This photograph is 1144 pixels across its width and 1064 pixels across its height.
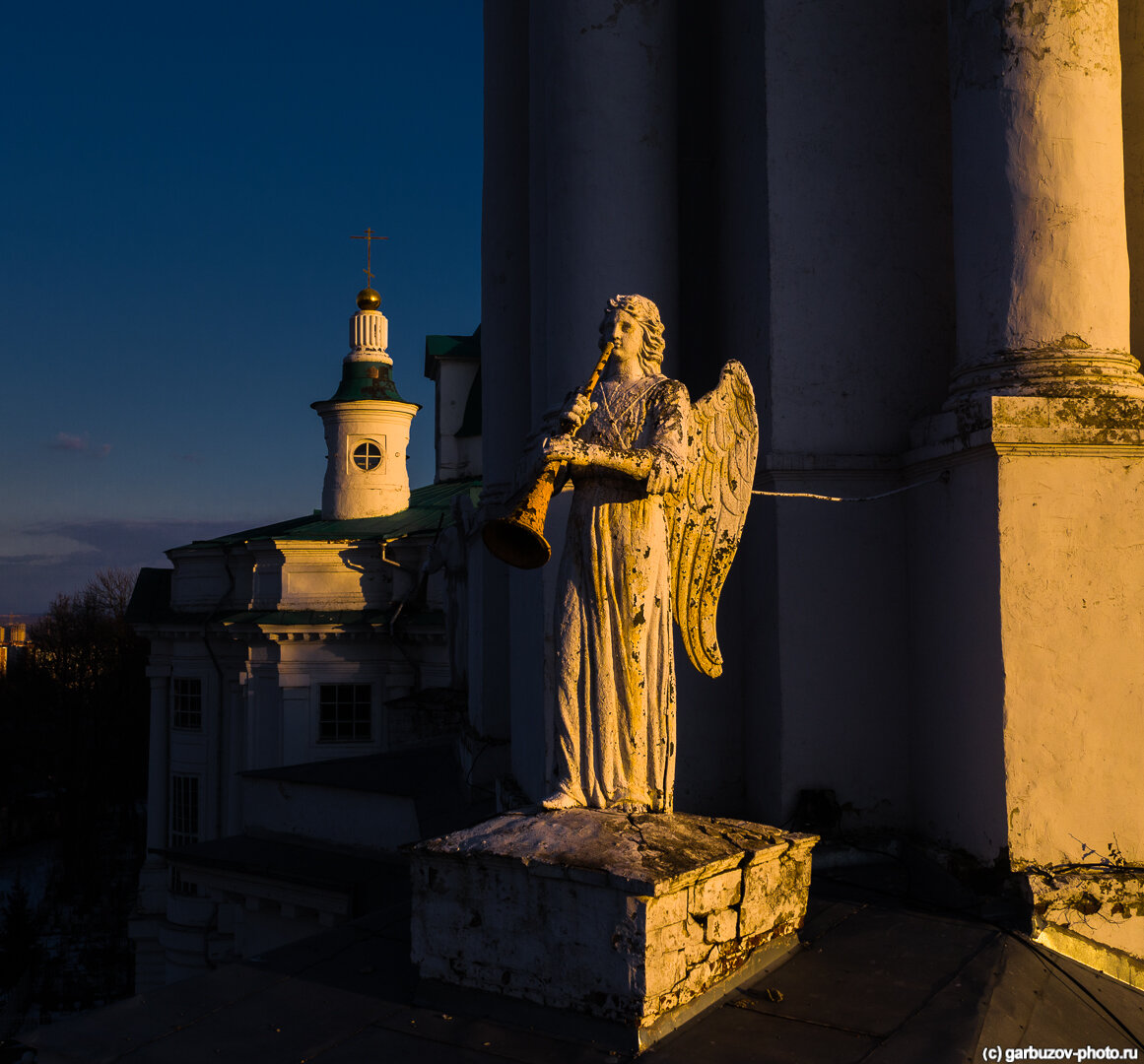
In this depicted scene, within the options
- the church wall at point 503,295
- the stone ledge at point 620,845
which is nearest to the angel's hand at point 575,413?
the stone ledge at point 620,845

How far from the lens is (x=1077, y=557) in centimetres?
639

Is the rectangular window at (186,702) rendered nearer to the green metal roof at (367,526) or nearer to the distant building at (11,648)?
the green metal roof at (367,526)

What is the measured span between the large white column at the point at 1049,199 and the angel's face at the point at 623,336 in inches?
102

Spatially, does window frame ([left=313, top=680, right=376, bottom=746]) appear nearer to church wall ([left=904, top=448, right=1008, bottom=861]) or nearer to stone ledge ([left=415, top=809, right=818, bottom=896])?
church wall ([left=904, top=448, right=1008, bottom=861])

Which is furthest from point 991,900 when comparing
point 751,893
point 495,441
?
point 495,441

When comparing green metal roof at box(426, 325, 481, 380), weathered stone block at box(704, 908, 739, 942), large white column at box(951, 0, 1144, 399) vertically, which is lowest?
weathered stone block at box(704, 908, 739, 942)

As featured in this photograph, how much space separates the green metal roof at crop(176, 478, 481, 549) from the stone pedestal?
21289mm

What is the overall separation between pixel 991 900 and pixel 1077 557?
6.64ft

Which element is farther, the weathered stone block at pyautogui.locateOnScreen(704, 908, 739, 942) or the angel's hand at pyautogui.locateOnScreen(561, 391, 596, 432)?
the angel's hand at pyautogui.locateOnScreen(561, 391, 596, 432)

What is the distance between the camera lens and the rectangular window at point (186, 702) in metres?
28.1

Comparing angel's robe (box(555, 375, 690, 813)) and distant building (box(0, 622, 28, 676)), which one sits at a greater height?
angel's robe (box(555, 375, 690, 813))

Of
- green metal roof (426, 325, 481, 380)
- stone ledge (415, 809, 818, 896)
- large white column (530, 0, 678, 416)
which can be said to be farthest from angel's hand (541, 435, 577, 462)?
green metal roof (426, 325, 481, 380)

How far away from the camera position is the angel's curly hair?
5492 mm

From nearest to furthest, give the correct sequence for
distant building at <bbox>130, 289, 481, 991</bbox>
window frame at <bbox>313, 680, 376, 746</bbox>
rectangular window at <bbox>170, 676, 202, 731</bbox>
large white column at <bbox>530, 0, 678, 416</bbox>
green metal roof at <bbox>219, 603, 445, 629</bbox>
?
large white column at <bbox>530, 0, 678, 416</bbox>
distant building at <bbox>130, 289, 481, 991</bbox>
green metal roof at <bbox>219, 603, 445, 629</bbox>
window frame at <bbox>313, 680, 376, 746</bbox>
rectangular window at <bbox>170, 676, 202, 731</bbox>
